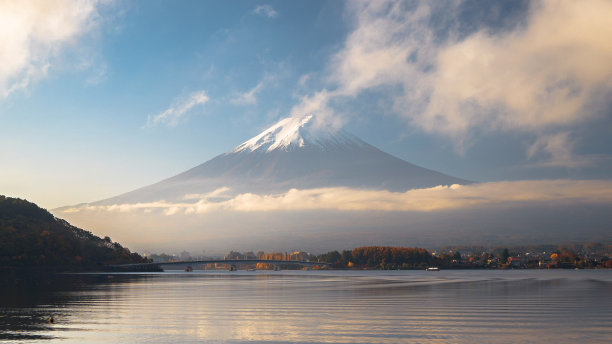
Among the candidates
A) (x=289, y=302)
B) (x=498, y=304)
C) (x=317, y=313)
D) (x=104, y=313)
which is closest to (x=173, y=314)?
(x=104, y=313)

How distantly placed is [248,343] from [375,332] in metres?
6.51

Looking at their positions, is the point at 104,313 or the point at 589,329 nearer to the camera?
the point at 589,329

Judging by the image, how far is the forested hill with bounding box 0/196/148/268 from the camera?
129000mm

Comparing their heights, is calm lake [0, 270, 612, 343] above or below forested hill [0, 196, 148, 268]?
below

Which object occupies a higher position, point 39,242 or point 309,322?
point 39,242

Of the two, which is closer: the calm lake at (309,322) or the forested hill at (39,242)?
the calm lake at (309,322)

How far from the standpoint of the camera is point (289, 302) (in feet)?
152

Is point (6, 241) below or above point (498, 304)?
above

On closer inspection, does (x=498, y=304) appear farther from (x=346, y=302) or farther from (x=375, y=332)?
(x=375, y=332)

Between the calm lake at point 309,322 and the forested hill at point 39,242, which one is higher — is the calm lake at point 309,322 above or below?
below

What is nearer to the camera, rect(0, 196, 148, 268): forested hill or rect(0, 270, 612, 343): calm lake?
rect(0, 270, 612, 343): calm lake

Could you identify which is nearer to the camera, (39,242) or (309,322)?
(309,322)

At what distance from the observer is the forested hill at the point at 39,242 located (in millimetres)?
129000

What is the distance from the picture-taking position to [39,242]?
136875 millimetres
